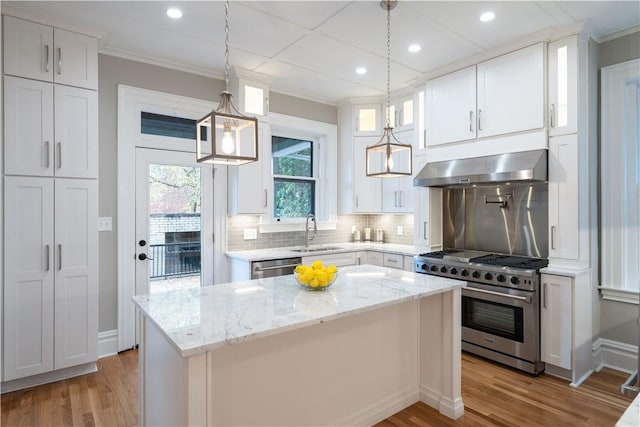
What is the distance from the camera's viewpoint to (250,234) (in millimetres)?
4398

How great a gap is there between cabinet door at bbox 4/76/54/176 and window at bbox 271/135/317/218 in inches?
93.2

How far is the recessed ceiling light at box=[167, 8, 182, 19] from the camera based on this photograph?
279cm

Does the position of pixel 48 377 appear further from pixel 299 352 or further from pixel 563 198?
pixel 563 198

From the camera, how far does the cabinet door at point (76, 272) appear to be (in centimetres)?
298

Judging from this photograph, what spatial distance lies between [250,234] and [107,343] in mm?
1793

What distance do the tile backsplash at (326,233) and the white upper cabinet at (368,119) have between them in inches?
47.8

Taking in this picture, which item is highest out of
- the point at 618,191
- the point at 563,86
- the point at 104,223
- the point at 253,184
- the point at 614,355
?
the point at 563,86

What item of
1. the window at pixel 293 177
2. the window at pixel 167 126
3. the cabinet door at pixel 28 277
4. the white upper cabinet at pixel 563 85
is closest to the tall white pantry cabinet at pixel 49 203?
the cabinet door at pixel 28 277

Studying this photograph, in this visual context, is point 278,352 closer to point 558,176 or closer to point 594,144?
point 558,176

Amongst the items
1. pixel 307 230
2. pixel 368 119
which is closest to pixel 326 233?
pixel 307 230

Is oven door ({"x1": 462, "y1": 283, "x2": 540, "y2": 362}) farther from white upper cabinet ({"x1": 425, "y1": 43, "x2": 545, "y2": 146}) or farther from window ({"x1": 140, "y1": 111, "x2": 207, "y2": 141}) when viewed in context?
window ({"x1": 140, "y1": 111, "x2": 207, "y2": 141})

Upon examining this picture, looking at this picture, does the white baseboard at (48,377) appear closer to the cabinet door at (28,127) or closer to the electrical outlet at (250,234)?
the cabinet door at (28,127)

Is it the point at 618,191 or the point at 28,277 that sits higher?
the point at 618,191

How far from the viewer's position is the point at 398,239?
201 inches
